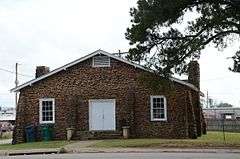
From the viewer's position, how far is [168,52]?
94.0 feet

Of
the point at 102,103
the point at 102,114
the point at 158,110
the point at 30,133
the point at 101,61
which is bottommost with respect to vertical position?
the point at 30,133

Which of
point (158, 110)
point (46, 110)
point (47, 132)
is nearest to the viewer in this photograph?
point (158, 110)

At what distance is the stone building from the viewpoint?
120 feet

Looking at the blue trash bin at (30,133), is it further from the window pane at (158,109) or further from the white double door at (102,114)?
the window pane at (158,109)

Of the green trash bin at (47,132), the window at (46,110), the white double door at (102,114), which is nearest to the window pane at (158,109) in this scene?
the white double door at (102,114)

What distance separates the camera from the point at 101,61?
37.8 metres

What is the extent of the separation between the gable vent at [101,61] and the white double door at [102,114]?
8.18ft

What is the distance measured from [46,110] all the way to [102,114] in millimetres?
4049

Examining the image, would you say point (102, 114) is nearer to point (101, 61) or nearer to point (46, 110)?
point (101, 61)

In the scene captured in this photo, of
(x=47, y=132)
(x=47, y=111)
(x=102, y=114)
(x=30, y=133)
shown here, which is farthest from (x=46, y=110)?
(x=102, y=114)

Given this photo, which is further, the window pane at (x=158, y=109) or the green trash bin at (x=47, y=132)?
the green trash bin at (x=47, y=132)

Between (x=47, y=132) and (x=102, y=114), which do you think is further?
(x=102, y=114)

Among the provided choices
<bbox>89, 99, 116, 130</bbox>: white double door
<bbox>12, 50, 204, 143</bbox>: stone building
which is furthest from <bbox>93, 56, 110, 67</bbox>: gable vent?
<bbox>89, 99, 116, 130</bbox>: white double door

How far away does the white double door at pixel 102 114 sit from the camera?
123 ft
